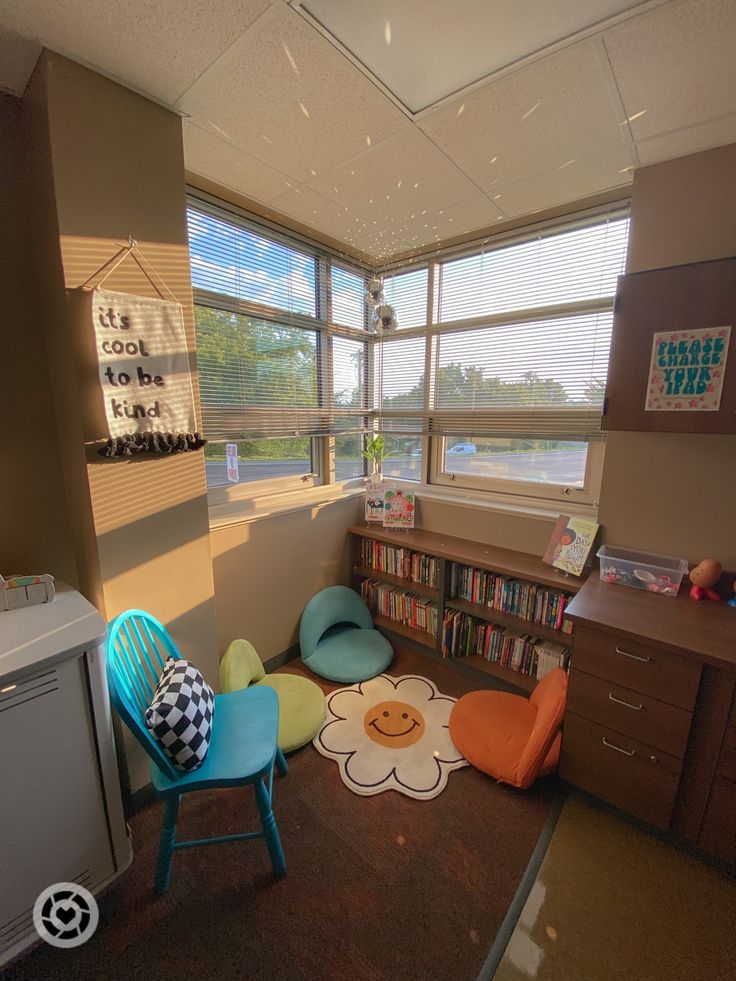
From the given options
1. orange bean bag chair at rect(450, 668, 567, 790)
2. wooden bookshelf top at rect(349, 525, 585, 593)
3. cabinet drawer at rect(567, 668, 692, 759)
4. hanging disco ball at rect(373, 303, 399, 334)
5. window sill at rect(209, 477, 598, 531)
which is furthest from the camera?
hanging disco ball at rect(373, 303, 399, 334)

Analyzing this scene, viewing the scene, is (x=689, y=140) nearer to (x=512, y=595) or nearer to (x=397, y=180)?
(x=397, y=180)

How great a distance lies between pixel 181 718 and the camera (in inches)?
47.4

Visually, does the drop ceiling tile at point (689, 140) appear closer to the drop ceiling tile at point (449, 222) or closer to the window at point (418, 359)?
the window at point (418, 359)

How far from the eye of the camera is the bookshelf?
2061 millimetres

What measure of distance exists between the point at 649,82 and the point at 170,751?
2.55 m

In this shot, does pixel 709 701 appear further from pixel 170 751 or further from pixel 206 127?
pixel 206 127

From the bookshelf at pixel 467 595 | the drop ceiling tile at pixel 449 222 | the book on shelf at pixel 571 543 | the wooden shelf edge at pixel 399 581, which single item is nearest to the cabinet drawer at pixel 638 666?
the bookshelf at pixel 467 595

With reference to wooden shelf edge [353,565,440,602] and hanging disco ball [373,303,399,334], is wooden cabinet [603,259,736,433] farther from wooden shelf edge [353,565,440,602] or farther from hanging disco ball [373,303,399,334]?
hanging disco ball [373,303,399,334]

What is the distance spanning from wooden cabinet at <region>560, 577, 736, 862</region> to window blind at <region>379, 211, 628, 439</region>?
1071 mm

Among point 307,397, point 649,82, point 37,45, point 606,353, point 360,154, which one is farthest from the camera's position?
point 307,397

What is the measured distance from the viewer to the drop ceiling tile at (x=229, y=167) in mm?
1539

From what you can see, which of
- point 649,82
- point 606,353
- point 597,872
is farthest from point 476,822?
point 649,82

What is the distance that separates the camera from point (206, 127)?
57.6 inches

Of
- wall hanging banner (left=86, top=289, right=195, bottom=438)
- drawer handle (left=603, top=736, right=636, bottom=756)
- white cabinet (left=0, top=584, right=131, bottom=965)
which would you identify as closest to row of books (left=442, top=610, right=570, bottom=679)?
drawer handle (left=603, top=736, right=636, bottom=756)
